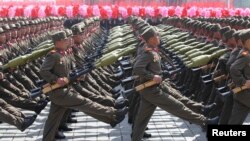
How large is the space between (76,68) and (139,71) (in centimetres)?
178

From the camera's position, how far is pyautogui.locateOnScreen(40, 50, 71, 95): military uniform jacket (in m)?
8.59

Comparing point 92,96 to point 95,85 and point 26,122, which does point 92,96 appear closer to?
point 26,122

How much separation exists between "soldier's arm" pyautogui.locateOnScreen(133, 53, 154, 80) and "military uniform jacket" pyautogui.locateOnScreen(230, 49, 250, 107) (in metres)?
1.13

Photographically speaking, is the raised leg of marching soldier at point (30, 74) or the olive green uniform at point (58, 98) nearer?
the olive green uniform at point (58, 98)


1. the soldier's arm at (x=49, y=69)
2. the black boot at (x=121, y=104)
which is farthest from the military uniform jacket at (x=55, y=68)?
the black boot at (x=121, y=104)

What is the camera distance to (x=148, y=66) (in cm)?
880

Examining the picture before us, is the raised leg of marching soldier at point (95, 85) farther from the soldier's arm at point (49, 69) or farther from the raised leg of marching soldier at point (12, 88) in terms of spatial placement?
the soldier's arm at point (49, 69)

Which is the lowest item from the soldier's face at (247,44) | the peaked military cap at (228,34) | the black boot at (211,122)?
the black boot at (211,122)

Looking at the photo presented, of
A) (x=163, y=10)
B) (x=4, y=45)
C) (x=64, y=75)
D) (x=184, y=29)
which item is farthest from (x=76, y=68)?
(x=163, y=10)

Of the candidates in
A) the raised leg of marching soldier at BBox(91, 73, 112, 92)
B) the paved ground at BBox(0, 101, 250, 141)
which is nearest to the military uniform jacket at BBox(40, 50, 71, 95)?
the paved ground at BBox(0, 101, 250, 141)

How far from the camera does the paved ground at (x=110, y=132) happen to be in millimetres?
10141

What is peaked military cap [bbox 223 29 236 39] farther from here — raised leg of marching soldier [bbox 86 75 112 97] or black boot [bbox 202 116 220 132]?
raised leg of marching soldier [bbox 86 75 112 97]

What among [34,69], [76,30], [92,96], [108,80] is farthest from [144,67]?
[34,69]

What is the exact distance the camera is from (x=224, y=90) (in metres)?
9.29
